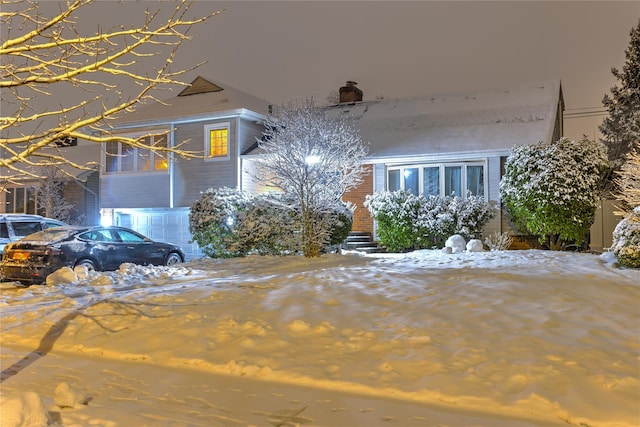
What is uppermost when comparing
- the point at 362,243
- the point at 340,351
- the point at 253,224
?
the point at 253,224

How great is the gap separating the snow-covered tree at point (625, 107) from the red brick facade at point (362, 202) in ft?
66.0

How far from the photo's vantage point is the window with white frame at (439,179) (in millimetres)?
18453

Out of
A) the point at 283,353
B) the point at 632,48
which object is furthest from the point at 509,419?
the point at 632,48

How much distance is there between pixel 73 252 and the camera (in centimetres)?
1312

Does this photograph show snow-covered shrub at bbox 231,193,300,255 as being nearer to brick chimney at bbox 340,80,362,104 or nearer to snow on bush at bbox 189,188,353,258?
snow on bush at bbox 189,188,353,258

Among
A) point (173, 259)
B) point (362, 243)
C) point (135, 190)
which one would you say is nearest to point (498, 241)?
point (362, 243)

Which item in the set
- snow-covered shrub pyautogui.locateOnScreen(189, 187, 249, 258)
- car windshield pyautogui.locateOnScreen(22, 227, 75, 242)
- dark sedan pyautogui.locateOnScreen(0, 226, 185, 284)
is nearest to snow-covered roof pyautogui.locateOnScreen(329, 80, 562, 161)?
snow-covered shrub pyautogui.locateOnScreen(189, 187, 249, 258)

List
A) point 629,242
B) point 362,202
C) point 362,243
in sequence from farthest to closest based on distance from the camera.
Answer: point 362,202, point 362,243, point 629,242

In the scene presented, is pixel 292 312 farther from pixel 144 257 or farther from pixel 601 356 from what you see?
pixel 144 257

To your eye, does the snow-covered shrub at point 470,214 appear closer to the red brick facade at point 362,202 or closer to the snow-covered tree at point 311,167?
the red brick facade at point 362,202

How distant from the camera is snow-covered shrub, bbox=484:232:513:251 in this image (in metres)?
16.4

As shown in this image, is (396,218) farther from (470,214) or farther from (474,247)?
(474,247)

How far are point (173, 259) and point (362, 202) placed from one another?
7.55m

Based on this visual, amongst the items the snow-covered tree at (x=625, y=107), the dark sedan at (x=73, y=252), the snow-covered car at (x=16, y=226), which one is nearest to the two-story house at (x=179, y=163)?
the snow-covered car at (x=16, y=226)
